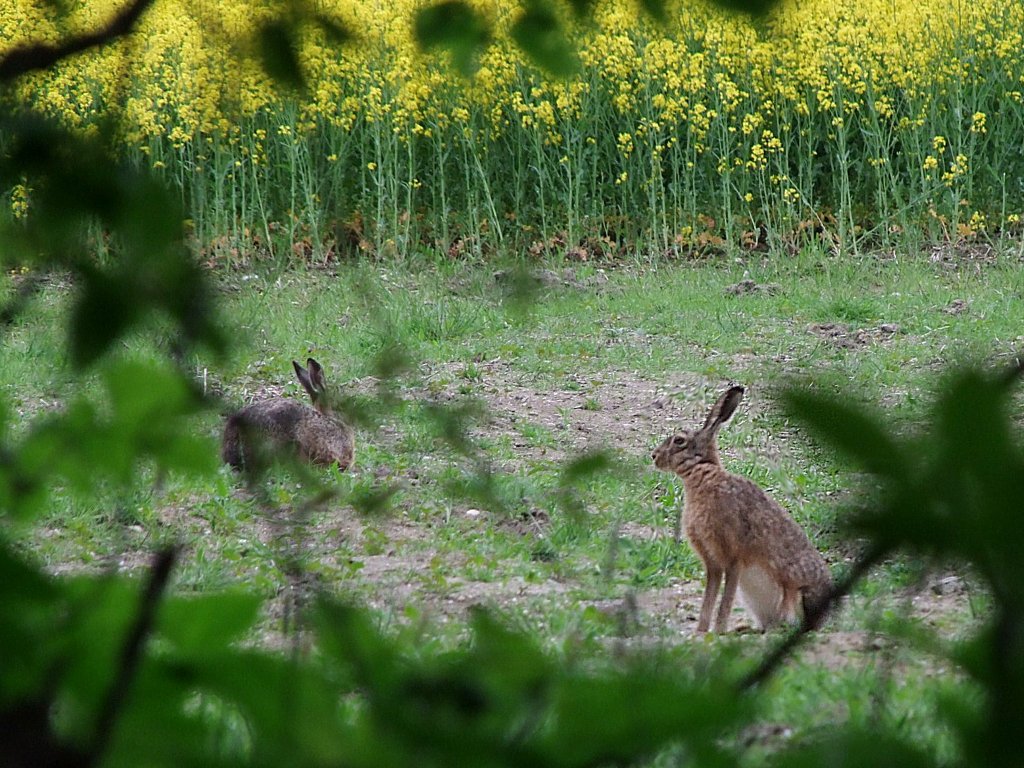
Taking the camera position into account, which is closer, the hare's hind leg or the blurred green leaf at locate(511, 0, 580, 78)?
the blurred green leaf at locate(511, 0, 580, 78)

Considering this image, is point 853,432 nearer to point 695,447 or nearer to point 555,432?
point 695,447

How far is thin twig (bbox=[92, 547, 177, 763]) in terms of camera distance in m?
0.61

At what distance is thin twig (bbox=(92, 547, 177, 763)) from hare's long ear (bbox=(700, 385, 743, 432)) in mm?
4482

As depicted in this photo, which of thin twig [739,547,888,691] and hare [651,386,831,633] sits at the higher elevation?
thin twig [739,547,888,691]

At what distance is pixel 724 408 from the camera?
16.8ft

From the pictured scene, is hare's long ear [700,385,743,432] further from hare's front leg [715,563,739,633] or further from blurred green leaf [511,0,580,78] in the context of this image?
blurred green leaf [511,0,580,78]

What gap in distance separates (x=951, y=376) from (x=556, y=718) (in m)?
0.25

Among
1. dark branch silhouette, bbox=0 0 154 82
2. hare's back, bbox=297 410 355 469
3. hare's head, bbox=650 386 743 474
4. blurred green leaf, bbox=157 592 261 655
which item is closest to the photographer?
blurred green leaf, bbox=157 592 261 655

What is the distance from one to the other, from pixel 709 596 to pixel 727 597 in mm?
102

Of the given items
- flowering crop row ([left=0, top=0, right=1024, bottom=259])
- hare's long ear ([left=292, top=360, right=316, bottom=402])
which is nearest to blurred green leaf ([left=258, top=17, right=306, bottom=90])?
hare's long ear ([left=292, top=360, right=316, bottom=402])

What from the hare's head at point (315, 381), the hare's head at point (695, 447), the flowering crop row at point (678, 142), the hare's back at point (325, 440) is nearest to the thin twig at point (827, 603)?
the hare's head at point (695, 447)

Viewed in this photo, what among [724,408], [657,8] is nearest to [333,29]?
[657,8]

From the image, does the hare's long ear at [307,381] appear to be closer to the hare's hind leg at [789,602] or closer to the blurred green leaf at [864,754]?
the hare's hind leg at [789,602]

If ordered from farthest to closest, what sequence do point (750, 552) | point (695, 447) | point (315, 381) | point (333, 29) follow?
point (315, 381)
point (695, 447)
point (750, 552)
point (333, 29)
